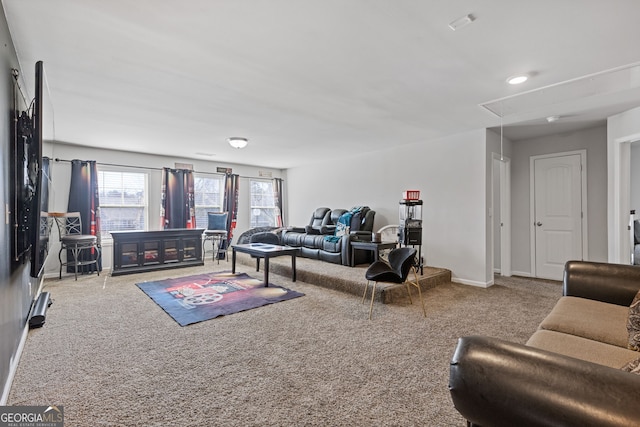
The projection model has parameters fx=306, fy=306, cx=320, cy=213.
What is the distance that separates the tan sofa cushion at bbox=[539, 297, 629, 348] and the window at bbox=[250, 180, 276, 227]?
6.87 metres

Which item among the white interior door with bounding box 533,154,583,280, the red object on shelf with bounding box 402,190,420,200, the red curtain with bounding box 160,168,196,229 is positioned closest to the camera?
the white interior door with bounding box 533,154,583,280

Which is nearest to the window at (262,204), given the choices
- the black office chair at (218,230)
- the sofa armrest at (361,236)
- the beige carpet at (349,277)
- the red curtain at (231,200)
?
the red curtain at (231,200)

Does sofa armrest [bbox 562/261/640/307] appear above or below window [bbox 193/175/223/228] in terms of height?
below

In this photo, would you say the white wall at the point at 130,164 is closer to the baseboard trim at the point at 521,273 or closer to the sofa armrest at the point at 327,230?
the sofa armrest at the point at 327,230

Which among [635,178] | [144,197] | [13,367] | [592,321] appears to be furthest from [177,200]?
[635,178]

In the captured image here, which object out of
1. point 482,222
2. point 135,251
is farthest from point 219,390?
point 135,251

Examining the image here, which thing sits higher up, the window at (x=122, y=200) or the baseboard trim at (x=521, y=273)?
the window at (x=122, y=200)

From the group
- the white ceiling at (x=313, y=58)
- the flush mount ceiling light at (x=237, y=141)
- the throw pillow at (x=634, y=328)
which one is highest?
the white ceiling at (x=313, y=58)

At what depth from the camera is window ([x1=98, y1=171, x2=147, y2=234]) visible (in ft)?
19.4

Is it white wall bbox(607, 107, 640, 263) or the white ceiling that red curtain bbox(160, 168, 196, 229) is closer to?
the white ceiling

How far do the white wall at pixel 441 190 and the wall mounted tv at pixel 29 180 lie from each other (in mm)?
4853

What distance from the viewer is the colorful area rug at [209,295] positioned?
11.0 ft

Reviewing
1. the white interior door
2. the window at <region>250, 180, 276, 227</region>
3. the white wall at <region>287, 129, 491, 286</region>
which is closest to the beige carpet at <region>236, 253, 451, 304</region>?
the white wall at <region>287, 129, 491, 286</region>

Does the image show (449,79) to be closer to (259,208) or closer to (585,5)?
(585,5)
